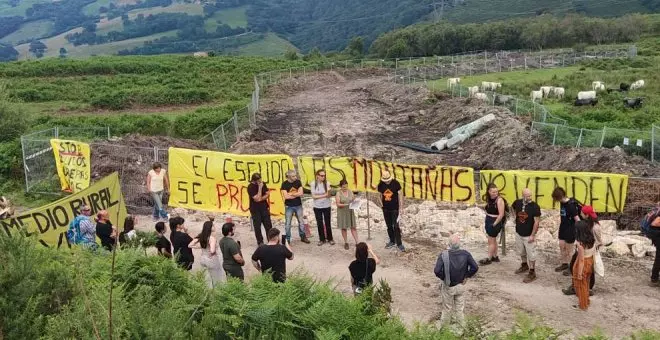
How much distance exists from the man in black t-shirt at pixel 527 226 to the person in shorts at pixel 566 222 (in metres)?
0.45

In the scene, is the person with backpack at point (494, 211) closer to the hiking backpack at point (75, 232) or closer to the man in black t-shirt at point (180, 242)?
the man in black t-shirt at point (180, 242)

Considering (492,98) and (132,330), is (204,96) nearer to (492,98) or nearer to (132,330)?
(492,98)

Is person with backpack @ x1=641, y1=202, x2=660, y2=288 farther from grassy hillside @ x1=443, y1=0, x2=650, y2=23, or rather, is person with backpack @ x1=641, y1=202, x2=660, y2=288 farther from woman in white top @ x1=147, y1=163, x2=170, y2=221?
grassy hillside @ x1=443, y1=0, x2=650, y2=23

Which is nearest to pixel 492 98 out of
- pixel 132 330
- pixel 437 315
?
pixel 437 315

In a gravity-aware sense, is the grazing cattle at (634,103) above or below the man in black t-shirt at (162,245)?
below

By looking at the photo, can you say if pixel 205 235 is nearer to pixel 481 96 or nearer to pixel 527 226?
pixel 527 226

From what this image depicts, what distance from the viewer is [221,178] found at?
15766mm

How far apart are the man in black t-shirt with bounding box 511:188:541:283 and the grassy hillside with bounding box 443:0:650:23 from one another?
137 metres

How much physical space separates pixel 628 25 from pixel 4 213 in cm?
9148

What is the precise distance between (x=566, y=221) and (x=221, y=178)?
8.58 metres

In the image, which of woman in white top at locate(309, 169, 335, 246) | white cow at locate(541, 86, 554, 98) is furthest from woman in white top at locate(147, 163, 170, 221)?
white cow at locate(541, 86, 554, 98)

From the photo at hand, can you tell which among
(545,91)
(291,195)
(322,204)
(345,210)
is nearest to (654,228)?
(345,210)

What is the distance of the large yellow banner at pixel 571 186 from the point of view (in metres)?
13.1

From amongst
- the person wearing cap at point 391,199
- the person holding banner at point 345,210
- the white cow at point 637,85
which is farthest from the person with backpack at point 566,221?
the white cow at point 637,85
